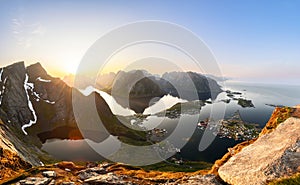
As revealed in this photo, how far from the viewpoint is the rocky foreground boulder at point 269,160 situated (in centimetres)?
1430

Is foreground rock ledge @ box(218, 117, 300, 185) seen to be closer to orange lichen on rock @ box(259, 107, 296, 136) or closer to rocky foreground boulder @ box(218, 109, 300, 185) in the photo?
rocky foreground boulder @ box(218, 109, 300, 185)

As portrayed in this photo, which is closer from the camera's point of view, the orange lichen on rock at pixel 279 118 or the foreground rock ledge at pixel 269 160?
the foreground rock ledge at pixel 269 160

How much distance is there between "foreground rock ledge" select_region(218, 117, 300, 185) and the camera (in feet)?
47.0

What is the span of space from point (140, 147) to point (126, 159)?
37.3 m

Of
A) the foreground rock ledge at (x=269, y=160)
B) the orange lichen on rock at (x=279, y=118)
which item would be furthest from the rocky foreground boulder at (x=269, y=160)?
the orange lichen on rock at (x=279, y=118)

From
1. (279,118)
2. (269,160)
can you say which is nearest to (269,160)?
(269,160)

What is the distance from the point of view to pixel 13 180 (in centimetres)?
2659

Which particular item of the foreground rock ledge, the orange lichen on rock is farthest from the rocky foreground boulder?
the orange lichen on rock

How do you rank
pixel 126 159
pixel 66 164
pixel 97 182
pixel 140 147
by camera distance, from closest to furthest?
pixel 97 182 → pixel 66 164 → pixel 126 159 → pixel 140 147

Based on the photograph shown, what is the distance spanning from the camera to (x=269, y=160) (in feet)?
51.8

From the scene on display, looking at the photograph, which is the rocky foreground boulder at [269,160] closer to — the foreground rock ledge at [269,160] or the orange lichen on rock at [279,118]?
the foreground rock ledge at [269,160]

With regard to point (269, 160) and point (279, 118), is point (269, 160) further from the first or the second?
point (279, 118)

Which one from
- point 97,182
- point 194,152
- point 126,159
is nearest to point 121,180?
point 97,182

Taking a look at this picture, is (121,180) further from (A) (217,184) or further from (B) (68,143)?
(B) (68,143)
